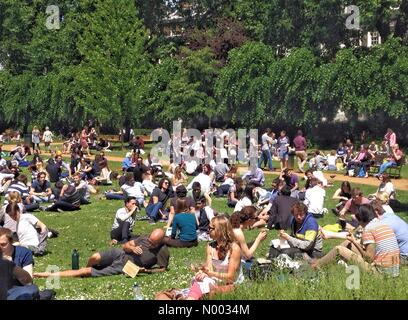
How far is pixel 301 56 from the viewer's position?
44.7 metres

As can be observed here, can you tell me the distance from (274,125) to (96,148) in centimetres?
1265

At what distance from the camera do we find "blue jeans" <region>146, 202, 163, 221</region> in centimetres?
2036

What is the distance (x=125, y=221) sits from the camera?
669 inches

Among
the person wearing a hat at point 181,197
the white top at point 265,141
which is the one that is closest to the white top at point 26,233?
the person wearing a hat at point 181,197

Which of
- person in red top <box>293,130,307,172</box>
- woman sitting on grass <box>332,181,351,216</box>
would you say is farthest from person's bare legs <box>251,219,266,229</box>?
person in red top <box>293,130,307,172</box>

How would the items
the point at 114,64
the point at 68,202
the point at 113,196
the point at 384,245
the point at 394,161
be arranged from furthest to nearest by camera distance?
the point at 114,64
the point at 394,161
the point at 113,196
the point at 68,202
the point at 384,245

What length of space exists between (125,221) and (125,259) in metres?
2.95

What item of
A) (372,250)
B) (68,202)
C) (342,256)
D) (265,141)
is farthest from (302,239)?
(265,141)

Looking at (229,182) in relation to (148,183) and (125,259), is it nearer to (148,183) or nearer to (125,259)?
(148,183)

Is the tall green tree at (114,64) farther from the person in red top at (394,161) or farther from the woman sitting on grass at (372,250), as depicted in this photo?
the woman sitting on grass at (372,250)

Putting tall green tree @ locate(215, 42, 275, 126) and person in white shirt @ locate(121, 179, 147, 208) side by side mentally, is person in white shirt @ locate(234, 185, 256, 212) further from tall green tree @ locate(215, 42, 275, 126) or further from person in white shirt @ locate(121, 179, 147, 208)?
tall green tree @ locate(215, 42, 275, 126)

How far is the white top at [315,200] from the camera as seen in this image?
20.7 metres
